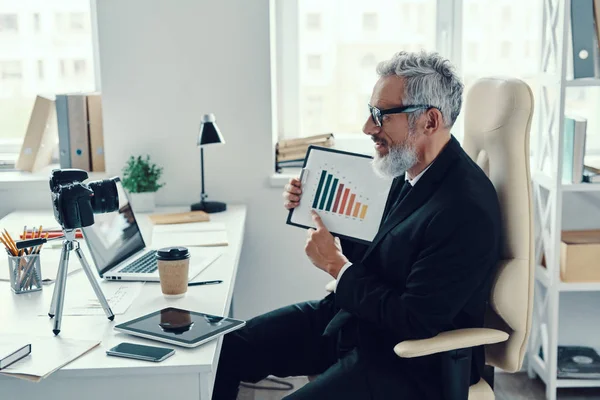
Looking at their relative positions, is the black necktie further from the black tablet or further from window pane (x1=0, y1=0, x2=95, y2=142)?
window pane (x1=0, y1=0, x2=95, y2=142)

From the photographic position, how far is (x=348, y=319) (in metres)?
1.96

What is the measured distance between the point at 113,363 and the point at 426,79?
1.01 meters

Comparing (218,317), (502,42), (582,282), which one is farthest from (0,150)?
(582,282)

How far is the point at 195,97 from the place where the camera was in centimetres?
300

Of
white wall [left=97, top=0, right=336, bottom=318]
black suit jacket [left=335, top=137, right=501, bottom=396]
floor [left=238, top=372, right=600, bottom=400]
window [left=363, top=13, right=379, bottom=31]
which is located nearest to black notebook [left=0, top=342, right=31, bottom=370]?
black suit jacket [left=335, top=137, right=501, bottom=396]

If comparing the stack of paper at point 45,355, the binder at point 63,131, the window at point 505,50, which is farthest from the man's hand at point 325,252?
the window at point 505,50

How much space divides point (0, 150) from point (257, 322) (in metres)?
1.73

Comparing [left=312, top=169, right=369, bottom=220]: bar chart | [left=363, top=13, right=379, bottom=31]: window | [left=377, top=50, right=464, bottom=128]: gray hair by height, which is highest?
[left=363, top=13, right=379, bottom=31]: window

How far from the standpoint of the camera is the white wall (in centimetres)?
294

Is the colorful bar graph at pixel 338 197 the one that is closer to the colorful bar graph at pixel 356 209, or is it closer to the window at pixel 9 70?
the colorful bar graph at pixel 356 209

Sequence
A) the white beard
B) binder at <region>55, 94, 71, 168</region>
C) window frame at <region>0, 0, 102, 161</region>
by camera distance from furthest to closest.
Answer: window frame at <region>0, 0, 102, 161</region>, binder at <region>55, 94, 71, 168</region>, the white beard

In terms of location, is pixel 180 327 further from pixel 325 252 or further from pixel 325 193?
pixel 325 193

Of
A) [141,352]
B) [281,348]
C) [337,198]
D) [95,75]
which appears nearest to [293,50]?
[95,75]

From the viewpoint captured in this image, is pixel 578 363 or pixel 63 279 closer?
pixel 63 279
